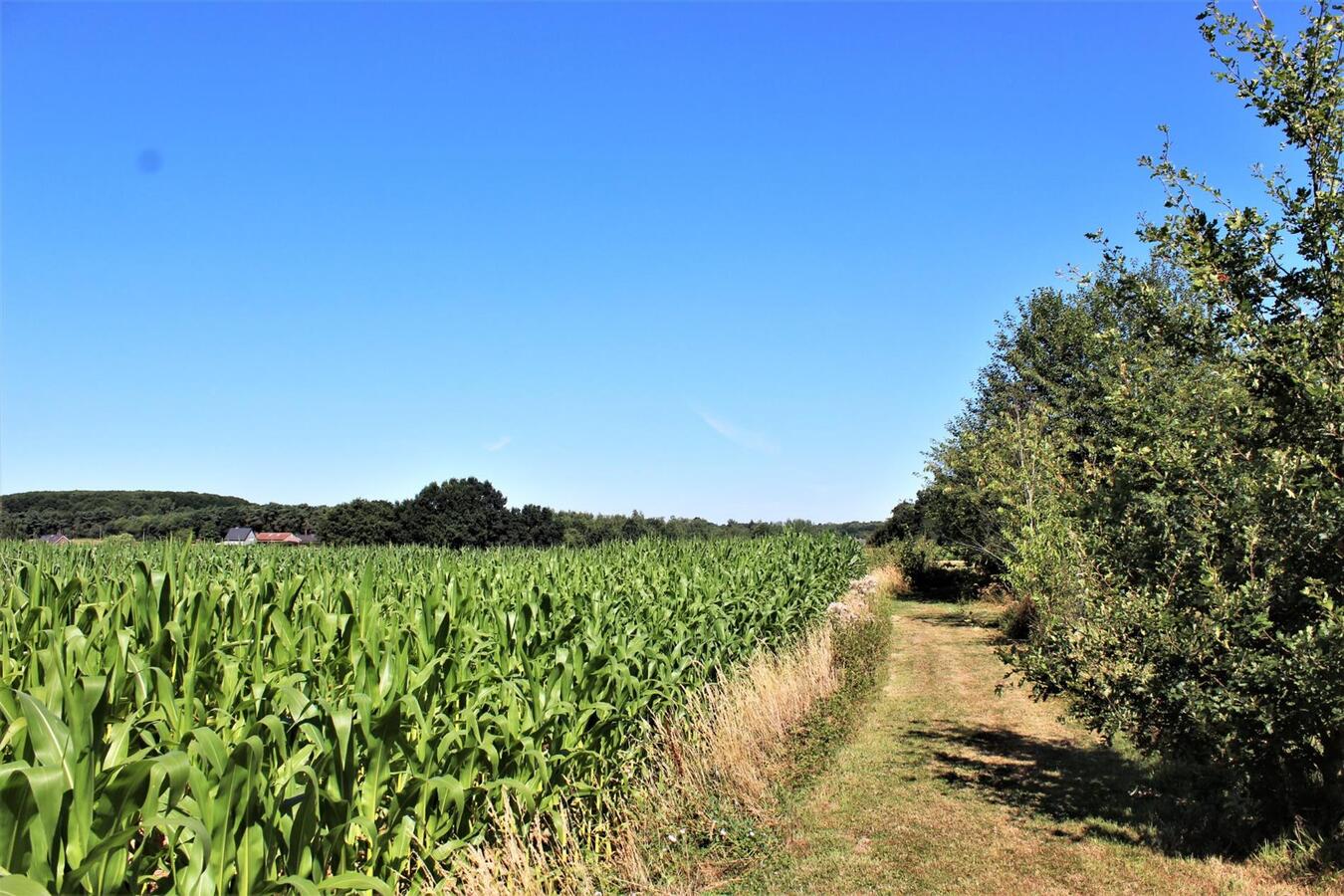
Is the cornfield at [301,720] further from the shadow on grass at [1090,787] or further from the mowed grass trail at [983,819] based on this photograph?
the shadow on grass at [1090,787]

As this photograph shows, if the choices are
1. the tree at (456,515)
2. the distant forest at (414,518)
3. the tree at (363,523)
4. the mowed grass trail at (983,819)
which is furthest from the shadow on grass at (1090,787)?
the tree at (363,523)

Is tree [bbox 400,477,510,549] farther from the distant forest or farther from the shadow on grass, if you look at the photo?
the shadow on grass

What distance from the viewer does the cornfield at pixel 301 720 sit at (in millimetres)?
2480

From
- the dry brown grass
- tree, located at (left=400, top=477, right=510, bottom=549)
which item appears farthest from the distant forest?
the dry brown grass

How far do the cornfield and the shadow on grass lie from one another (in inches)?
108

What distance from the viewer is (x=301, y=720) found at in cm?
319

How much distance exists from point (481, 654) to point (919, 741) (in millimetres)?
5464

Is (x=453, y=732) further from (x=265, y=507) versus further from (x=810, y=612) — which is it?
(x=265, y=507)

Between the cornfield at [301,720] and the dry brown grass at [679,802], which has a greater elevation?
the cornfield at [301,720]

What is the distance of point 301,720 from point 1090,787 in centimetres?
651

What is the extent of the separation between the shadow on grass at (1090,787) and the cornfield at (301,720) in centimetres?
275

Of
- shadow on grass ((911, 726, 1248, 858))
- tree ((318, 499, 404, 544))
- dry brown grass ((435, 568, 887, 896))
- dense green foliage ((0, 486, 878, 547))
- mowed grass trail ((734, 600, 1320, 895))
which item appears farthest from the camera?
tree ((318, 499, 404, 544))

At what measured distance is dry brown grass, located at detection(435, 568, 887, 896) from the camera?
434cm

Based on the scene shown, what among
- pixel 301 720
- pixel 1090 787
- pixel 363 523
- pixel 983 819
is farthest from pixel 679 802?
pixel 363 523
